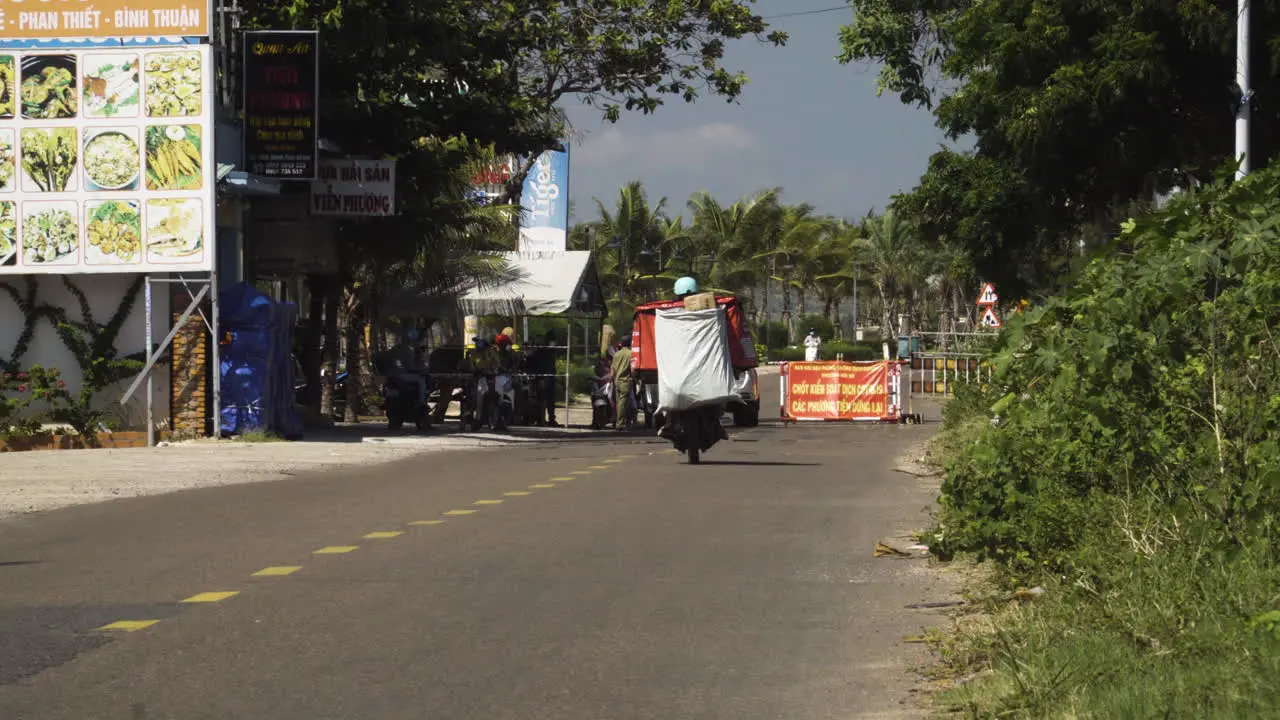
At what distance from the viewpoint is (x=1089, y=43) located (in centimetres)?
2700

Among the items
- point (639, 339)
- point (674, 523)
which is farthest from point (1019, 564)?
point (639, 339)

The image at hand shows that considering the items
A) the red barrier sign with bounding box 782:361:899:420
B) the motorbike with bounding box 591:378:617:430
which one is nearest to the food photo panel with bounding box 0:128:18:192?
the motorbike with bounding box 591:378:617:430

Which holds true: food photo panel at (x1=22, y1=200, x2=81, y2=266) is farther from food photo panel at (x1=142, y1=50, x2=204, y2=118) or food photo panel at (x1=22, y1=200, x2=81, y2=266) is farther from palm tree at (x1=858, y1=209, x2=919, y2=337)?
palm tree at (x1=858, y1=209, x2=919, y2=337)

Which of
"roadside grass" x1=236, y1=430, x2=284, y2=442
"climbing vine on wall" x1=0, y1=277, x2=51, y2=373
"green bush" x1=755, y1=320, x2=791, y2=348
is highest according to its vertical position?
"green bush" x1=755, y1=320, x2=791, y2=348

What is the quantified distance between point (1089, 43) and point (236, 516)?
16.4 m

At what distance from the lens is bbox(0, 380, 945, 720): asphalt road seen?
23.2 feet

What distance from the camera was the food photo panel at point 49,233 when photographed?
87.2 ft

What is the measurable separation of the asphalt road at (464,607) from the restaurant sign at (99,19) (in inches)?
448

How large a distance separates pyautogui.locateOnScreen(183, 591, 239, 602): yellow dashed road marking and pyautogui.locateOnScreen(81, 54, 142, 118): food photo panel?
17.9 metres

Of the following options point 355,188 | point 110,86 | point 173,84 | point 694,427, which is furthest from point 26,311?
point 694,427

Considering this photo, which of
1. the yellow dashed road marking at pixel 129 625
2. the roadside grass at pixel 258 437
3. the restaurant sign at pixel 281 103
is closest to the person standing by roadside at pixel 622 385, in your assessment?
the restaurant sign at pixel 281 103

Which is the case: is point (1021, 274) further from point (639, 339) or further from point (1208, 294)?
point (1208, 294)

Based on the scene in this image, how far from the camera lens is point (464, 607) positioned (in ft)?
31.0

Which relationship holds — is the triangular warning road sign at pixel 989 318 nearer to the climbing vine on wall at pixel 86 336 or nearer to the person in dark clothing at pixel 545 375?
the person in dark clothing at pixel 545 375
